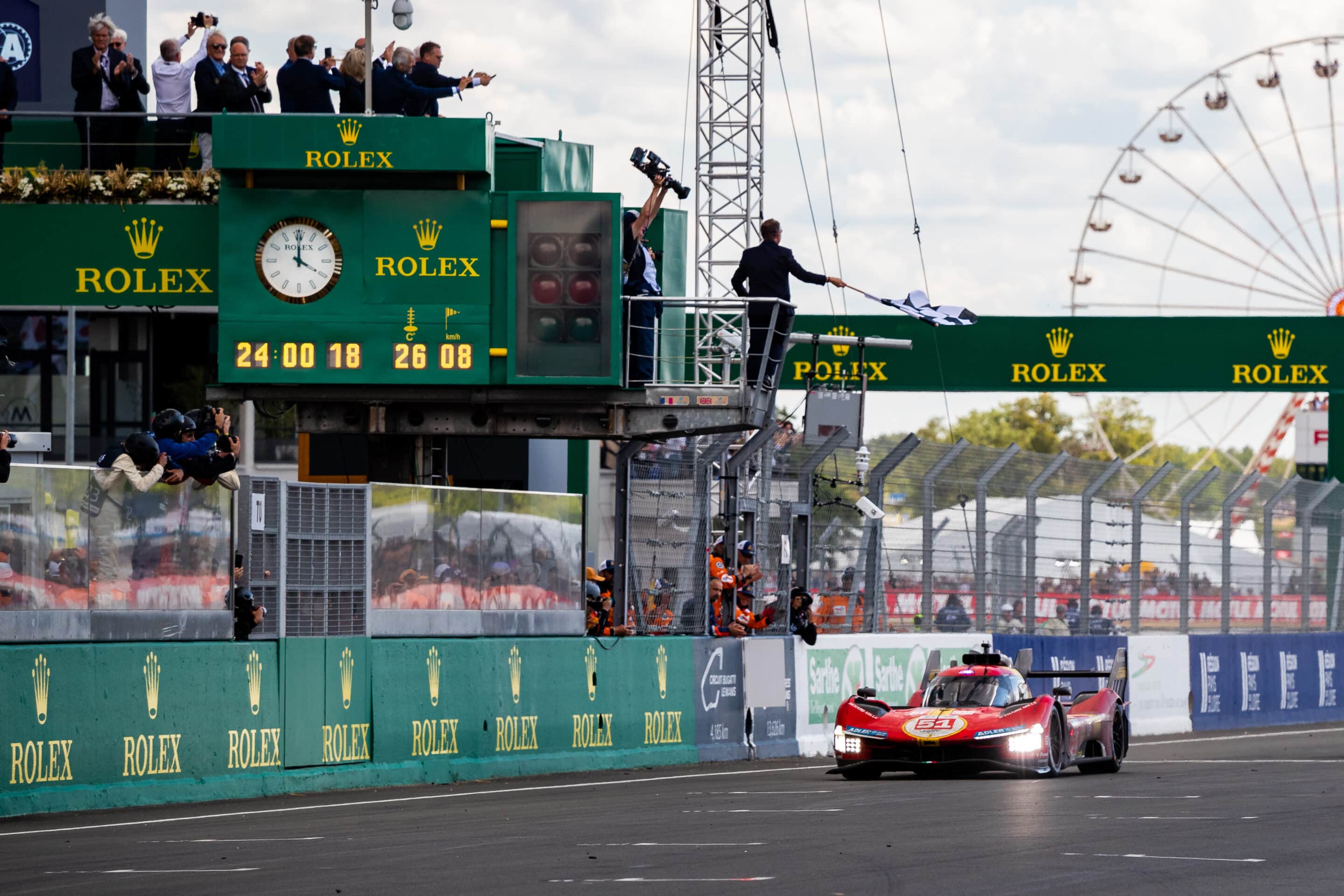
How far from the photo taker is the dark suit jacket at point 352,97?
800 inches

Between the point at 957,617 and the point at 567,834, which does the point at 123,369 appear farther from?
the point at 567,834

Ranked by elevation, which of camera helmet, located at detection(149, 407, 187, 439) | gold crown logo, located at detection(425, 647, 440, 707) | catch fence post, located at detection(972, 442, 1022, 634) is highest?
camera helmet, located at detection(149, 407, 187, 439)

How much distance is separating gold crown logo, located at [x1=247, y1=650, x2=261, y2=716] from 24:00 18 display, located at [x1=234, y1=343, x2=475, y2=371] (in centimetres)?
486

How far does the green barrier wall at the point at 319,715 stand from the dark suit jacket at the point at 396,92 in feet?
17.9

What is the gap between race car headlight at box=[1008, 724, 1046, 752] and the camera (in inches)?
666

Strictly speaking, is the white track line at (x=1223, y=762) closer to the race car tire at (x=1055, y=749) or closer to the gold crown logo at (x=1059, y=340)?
the race car tire at (x=1055, y=749)

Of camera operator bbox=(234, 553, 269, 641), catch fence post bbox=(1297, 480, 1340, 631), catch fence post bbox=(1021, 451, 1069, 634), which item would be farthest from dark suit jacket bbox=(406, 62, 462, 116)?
catch fence post bbox=(1297, 480, 1340, 631)

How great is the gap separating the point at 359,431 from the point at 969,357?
54.3ft

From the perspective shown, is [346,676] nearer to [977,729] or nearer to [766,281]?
[977,729]

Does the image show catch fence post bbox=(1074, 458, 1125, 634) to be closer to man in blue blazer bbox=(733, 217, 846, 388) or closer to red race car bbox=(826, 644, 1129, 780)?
man in blue blazer bbox=(733, 217, 846, 388)

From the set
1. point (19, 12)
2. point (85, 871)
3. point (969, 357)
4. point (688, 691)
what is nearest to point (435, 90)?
point (688, 691)

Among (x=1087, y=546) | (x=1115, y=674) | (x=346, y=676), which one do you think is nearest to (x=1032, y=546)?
(x=1087, y=546)

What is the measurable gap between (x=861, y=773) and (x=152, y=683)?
20.1 ft

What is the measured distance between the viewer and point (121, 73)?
20.2m
